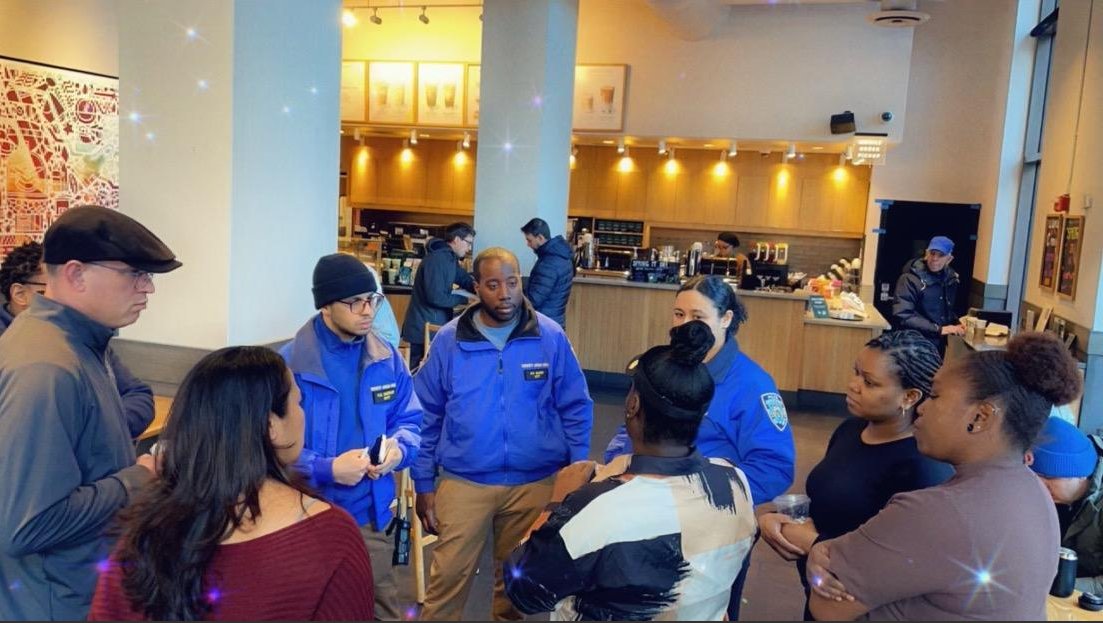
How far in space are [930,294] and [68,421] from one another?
6.65m

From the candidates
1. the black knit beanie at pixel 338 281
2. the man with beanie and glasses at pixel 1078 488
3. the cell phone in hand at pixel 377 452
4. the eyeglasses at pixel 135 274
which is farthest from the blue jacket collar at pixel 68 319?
the man with beanie and glasses at pixel 1078 488

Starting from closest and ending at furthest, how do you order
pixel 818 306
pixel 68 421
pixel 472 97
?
pixel 68 421 < pixel 818 306 < pixel 472 97

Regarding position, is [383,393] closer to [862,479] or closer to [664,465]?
[664,465]

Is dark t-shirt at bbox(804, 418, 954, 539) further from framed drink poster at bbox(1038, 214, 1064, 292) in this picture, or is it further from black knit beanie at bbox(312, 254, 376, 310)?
framed drink poster at bbox(1038, 214, 1064, 292)

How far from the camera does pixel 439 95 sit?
9.70 meters

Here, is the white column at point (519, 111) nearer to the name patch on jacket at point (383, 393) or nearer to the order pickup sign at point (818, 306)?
the order pickup sign at point (818, 306)

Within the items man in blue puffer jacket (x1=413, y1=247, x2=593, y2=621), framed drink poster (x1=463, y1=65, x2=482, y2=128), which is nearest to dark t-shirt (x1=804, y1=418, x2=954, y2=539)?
man in blue puffer jacket (x1=413, y1=247, x2=593, y2=621)

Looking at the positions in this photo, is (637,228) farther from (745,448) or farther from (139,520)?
(139,520)

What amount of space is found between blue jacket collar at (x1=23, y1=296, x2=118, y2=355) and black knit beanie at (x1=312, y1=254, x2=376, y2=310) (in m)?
0.68

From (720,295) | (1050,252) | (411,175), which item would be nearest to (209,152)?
(720,295)

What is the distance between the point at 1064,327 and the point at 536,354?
4.96 metres

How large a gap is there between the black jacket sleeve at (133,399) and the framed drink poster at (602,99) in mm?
7865

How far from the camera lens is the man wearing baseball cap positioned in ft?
21.7

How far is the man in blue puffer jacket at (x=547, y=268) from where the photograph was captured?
618 centimetres
